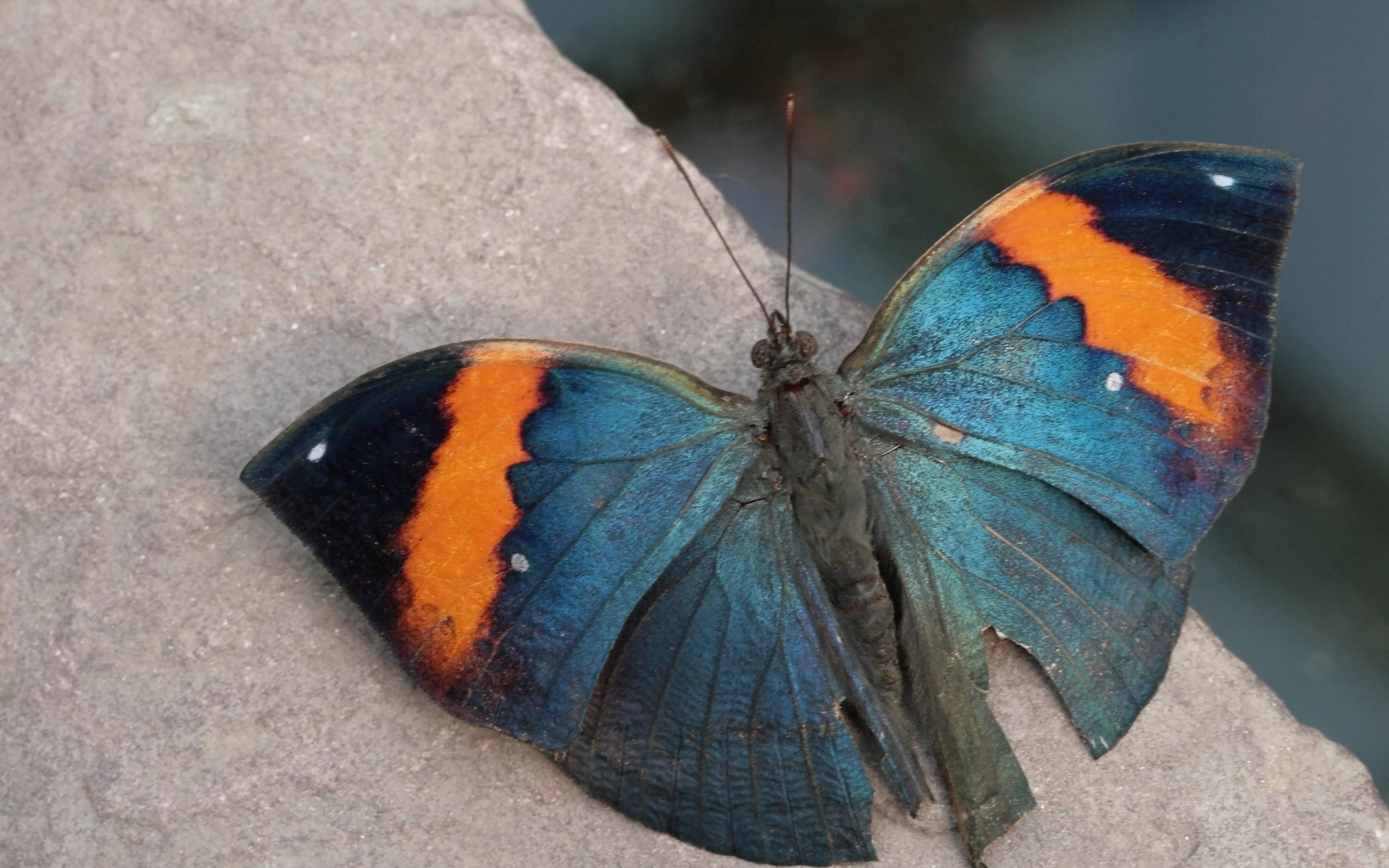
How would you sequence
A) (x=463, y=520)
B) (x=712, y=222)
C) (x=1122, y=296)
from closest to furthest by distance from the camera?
(x=463, y=520) < (x=1122, y=296) < (x=712, y=222)

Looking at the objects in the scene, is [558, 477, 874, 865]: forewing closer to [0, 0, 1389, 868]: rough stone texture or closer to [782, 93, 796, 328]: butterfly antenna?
[0, 0, 1389, 868]: rough stone texture

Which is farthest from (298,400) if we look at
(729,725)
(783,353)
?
(729,725)

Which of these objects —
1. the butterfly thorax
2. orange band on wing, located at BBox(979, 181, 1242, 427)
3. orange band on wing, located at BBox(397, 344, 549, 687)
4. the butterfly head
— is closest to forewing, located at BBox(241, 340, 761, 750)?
orange band on wing, located at BBox(397, 344, 549, 687)

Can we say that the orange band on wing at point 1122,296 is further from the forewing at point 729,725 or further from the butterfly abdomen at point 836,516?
the forewing at point 729,725

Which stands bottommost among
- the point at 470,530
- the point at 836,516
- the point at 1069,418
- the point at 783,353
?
the point at 470,530

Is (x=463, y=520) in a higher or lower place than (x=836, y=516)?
lower

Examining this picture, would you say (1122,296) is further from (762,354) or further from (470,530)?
(470,530)

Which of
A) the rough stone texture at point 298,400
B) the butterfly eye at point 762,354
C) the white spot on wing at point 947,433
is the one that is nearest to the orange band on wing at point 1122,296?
the white spot on wing at point 947,433

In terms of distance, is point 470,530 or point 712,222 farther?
point 712,222

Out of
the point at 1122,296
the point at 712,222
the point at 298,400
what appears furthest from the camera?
the point at 298,400
